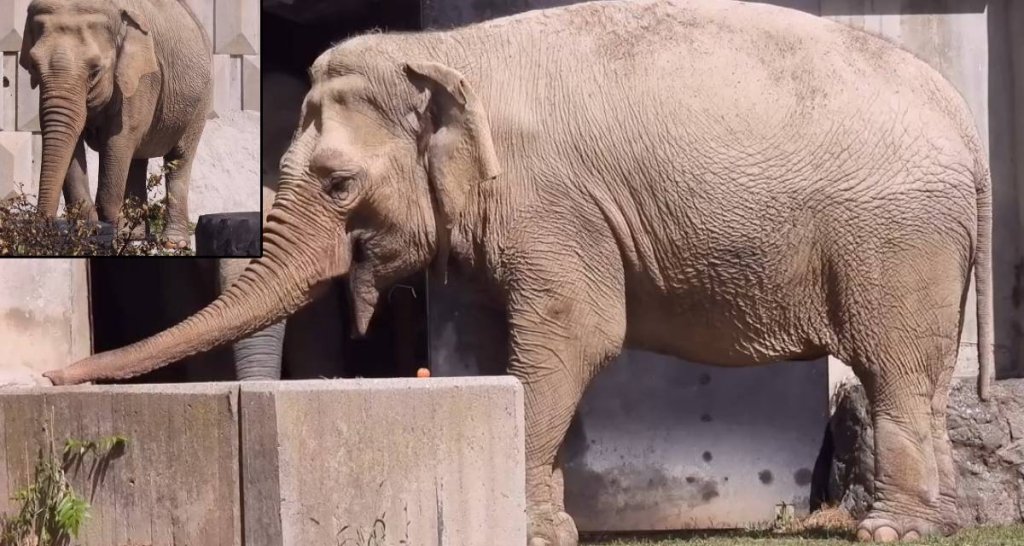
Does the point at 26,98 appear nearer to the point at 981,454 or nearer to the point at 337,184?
the point at 337,184

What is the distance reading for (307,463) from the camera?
5715 mm

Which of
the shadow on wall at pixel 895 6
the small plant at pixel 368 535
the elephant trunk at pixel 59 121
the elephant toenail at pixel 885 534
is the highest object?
the shadow on wall at pixel 895 6

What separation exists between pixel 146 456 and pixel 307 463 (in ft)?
1.91

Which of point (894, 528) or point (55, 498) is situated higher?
point (55, 498)

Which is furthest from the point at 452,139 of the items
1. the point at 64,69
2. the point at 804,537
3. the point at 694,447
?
the point at 694,447

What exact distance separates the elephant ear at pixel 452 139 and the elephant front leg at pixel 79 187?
1.94 metres

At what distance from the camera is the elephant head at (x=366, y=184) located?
23.4 ft

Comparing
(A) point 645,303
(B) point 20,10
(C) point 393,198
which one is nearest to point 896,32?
(A) point 645,303

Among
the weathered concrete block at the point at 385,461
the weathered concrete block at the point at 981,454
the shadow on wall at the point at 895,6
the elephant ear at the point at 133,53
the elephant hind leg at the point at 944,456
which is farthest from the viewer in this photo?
the shadow on wall at the point at 895,6

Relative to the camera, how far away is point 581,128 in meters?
7.23

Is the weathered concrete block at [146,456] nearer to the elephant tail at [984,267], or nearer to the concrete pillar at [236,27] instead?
the concrete pillar at [236,27]

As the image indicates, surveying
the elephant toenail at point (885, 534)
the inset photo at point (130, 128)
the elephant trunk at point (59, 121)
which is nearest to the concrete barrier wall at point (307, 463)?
the elephant toenail at point (885, 534)

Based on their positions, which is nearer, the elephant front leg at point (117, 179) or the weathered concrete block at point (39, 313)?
the elephant front leg at point (117, 179)

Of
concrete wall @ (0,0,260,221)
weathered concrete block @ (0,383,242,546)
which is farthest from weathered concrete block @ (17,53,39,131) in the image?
weathered concrete block @ (0,383,242,546)
